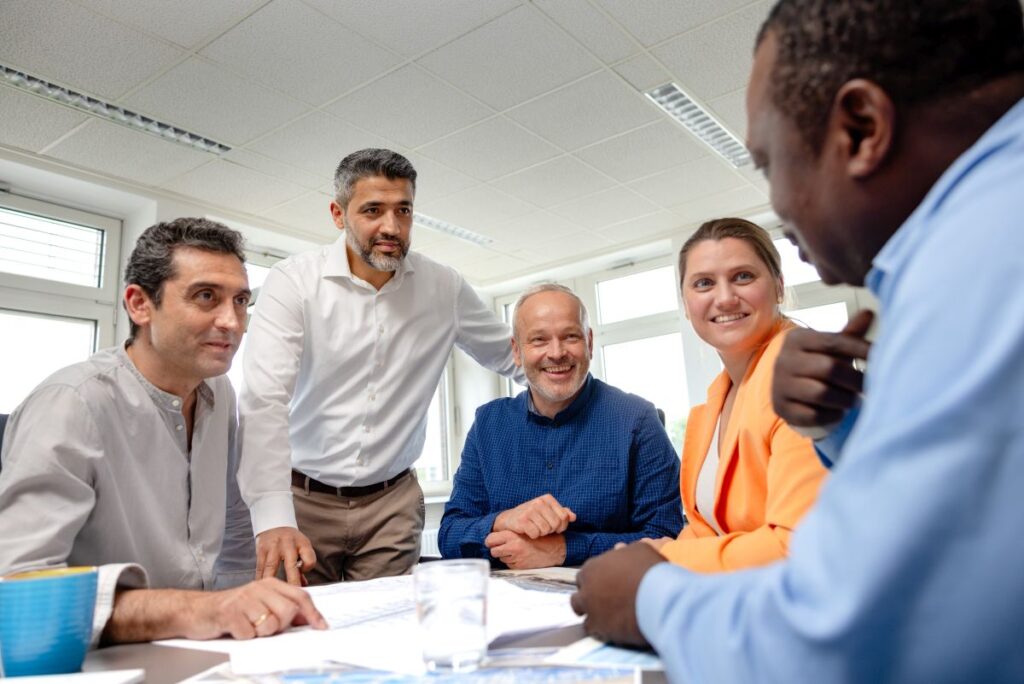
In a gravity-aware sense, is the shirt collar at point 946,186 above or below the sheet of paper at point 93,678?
above

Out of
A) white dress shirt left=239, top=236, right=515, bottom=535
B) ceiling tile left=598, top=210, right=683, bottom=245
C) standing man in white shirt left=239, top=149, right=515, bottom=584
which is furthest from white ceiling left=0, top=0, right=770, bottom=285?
white dress shirt left=239, top=236, right=515, bottom=535

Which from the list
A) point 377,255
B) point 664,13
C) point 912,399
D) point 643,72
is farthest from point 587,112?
point 912,399

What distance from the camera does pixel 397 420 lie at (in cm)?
209

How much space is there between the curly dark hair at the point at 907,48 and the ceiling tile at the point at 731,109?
325 cm

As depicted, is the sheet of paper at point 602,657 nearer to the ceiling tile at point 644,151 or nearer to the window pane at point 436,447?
the ceiling tile at point 644,151

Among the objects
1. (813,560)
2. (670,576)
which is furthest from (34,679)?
(813,560)

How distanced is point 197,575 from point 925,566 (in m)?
1.37

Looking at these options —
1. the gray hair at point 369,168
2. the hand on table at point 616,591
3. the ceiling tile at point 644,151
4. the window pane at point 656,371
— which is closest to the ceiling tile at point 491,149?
the ceiling tile at point 644,151

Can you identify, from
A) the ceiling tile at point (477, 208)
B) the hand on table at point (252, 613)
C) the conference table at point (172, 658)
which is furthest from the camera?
the ceiling tile at point (477, 208)

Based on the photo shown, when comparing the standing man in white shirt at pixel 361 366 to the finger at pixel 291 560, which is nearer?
the finger at pixel 291 560

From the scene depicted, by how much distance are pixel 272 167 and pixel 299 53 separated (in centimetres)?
113

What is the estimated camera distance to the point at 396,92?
3348 millimetres

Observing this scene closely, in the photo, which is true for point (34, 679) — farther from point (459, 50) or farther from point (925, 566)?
point (459, 50)

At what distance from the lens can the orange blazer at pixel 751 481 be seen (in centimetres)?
88
